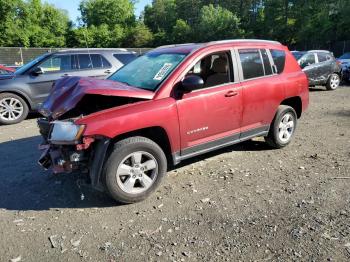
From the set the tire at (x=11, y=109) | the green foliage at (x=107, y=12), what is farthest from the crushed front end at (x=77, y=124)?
the green foliage at (x=107, y=12)

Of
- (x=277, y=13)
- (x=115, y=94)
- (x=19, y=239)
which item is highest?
(x=277, y=13)

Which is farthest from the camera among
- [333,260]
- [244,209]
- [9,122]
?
[9,122]

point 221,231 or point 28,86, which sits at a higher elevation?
point 28,86

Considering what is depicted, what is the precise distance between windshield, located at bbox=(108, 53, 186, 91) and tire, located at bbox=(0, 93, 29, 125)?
459 centimetres

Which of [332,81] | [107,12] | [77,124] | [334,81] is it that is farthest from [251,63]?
[107,12]

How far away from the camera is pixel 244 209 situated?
421cm

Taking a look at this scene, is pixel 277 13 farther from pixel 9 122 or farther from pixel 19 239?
pixel 19 239

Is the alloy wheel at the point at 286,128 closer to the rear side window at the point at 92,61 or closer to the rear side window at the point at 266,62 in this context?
the rear side window at the point at 266,62

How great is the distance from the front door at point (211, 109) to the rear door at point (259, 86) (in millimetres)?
192

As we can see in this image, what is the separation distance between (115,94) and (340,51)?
3456 centimetres

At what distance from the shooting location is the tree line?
46.0 meters

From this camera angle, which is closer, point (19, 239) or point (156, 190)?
point (19, 239)

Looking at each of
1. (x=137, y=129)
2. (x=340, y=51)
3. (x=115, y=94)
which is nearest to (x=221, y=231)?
(x=137, y=129)

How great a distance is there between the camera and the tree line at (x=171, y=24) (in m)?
46.0
